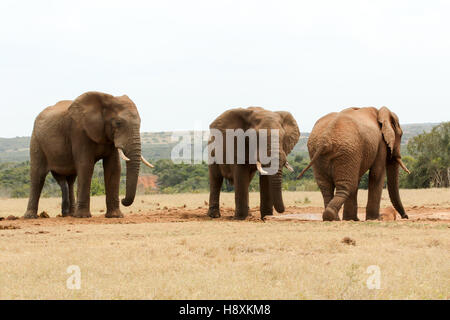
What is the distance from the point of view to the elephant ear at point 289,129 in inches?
545

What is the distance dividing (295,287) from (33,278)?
104 inches

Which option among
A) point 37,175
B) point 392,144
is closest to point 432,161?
point 392,144

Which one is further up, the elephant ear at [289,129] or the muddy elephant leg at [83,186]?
the elephant ear at [289,129]

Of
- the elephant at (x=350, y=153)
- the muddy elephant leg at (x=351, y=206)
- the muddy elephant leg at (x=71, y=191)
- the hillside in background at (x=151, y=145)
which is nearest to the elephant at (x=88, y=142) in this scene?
the muddy elephant leg at (x=71, y=191)

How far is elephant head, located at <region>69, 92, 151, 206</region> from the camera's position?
13516 mm

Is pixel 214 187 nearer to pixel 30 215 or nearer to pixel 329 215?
pixel 329 215

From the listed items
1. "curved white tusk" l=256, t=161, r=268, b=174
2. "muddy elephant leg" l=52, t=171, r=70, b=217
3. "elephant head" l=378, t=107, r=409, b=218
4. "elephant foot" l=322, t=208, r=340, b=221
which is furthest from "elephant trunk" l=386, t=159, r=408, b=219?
"muddy elephant leg" l=52, t=171, r=70, b=217

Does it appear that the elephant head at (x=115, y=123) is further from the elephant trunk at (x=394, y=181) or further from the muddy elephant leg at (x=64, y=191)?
the elephant trunk at (x=394, y=181)

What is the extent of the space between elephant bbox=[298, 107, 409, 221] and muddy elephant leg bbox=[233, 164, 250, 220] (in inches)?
66.2

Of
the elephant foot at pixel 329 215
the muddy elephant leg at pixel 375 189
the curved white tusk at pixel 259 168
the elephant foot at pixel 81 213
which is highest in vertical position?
the curved white tusk at pixel 259 168

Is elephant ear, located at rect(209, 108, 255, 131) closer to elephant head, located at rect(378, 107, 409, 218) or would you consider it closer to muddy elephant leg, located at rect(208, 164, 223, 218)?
muddy elephant leg, located at rect(208, 164, 223, 218)
